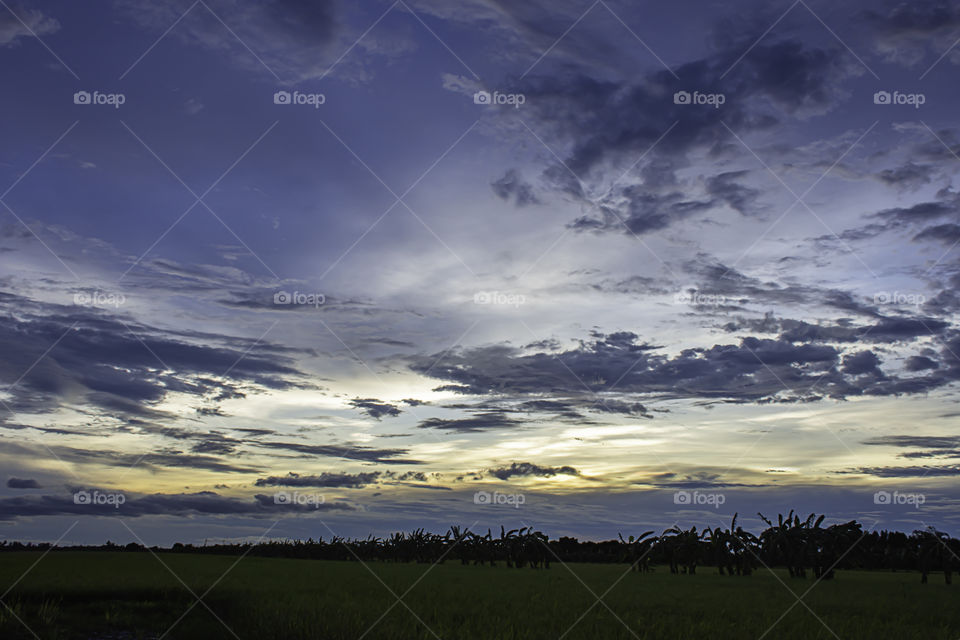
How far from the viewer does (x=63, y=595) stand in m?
Answer: 24.7

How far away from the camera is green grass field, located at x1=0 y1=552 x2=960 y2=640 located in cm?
1862

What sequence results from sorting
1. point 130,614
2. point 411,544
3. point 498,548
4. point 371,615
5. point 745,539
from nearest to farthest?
point 371,615 → point 130,614 → point 745,539 → point 498,548 → point 411,544

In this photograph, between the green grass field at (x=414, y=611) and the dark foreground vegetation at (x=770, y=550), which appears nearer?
the green grass field at (x=414, y=611)

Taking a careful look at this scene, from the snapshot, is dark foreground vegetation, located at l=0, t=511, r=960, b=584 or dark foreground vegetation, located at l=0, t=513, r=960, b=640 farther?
dark foreground vegetation, located at l=0, t=511, r=960, b=584

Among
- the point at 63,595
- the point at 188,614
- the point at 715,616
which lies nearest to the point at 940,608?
the point at 715,616

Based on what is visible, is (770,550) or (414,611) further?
(770,550)

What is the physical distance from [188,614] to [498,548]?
2925 inches

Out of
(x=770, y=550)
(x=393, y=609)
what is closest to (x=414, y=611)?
(x=393, y=609)

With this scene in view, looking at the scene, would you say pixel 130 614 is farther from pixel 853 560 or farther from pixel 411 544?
pixel 411 544

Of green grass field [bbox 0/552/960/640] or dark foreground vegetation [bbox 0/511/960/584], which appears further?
dark foreground vegetation [bbox 0/511/960/584]

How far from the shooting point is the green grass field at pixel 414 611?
1862cm

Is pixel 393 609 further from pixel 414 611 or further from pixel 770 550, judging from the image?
pixel 770 550

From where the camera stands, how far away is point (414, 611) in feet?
70.3

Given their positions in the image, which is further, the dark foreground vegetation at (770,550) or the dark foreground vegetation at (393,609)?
the dark foreground vegetation at (770,550)
